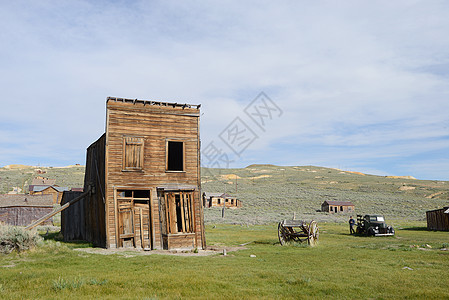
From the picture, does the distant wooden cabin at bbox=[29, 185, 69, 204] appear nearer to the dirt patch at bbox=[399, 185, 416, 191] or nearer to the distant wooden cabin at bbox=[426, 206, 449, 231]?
the distant wooden cabin at bbox=[426, 206, 449, 231]

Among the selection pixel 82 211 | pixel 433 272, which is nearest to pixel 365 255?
pixel 433 272

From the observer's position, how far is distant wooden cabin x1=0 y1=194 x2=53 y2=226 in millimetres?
37281

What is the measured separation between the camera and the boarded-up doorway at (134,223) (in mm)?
20469

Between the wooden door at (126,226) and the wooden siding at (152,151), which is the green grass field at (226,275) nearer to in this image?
the wooden door at (126,226)

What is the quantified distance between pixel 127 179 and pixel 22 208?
23440 mm

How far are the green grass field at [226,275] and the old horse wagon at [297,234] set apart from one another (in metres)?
3.92

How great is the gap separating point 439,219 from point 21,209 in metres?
42.8

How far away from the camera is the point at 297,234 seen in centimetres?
2266

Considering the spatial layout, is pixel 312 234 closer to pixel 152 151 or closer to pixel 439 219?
pixel 152 151

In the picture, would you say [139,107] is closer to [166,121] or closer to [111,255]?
[166,121]

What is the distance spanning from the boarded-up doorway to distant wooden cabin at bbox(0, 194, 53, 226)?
22.6 meters

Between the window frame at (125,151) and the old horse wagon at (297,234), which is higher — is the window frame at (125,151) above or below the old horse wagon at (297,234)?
above

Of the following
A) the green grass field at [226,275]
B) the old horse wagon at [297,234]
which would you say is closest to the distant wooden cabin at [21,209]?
the green grass field at [226,275]

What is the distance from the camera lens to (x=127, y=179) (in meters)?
20.8
